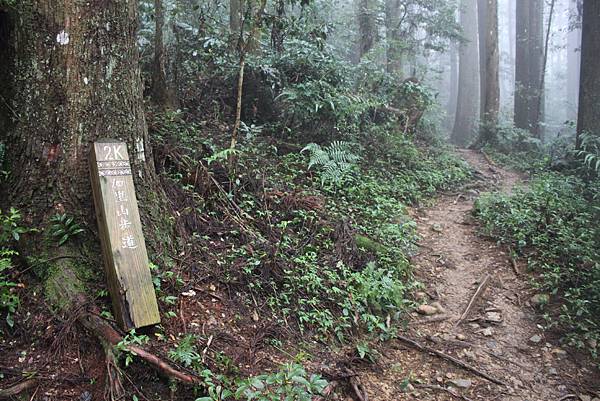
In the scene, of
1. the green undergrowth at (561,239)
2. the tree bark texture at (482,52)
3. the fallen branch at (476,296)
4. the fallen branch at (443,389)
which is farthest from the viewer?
the tree bark texture at (482,52)

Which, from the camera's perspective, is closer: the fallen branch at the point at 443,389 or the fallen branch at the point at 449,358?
the fallen branch at the point at 443,389

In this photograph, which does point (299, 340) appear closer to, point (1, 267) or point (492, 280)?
point (1, 267)

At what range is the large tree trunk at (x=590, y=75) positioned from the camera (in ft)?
32.1

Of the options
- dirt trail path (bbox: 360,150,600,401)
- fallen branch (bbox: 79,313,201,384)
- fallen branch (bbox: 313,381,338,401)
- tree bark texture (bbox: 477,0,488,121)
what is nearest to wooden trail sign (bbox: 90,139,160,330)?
fallen branch (bbox: 79,313,201,384)

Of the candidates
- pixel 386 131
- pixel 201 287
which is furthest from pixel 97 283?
pixel 386 131

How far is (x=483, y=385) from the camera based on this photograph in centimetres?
447

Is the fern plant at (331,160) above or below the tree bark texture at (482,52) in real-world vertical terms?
below

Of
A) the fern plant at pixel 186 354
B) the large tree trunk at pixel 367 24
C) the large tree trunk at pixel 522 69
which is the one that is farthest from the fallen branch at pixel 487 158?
the fern plant at pixel 186 354

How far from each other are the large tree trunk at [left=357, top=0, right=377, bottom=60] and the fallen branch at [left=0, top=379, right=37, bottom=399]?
12.3 m

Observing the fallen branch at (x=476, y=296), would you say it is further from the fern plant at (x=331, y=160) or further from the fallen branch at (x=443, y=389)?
the fern plant at (x=331, y=160)

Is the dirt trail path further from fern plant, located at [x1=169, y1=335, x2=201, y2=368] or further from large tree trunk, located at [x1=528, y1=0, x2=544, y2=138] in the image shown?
large tree trunk, located at [x1=528, y1=0, x2=544, y2=138]

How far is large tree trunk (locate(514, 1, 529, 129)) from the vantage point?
15.9 metres

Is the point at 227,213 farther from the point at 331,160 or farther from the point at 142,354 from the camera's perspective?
the point at 331,160

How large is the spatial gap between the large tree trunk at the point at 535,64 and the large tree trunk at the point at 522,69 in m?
0.13
